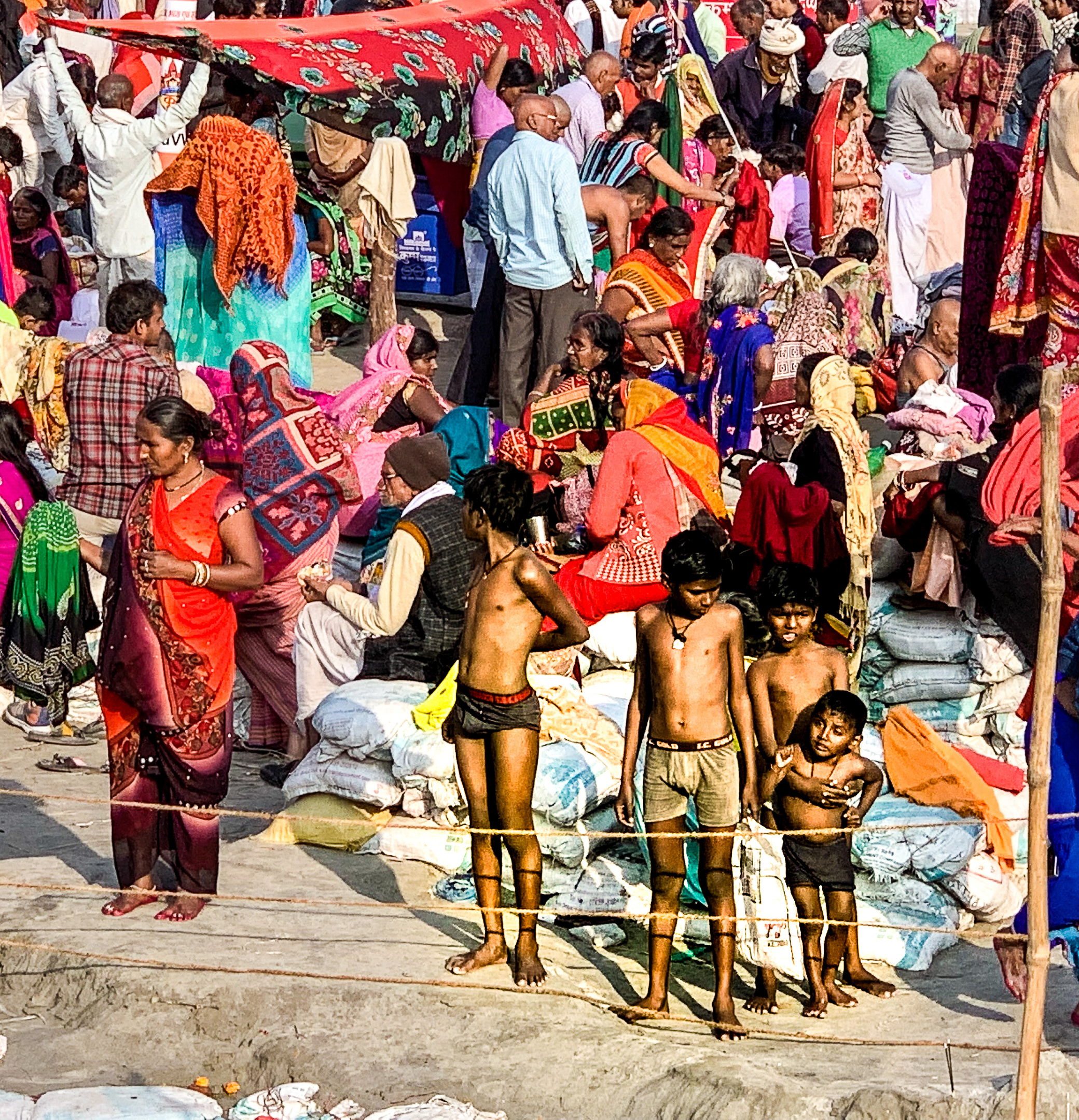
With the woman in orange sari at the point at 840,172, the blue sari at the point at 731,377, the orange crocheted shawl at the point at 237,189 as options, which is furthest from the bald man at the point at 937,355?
the orange crocheted shawl at the point at 237,189

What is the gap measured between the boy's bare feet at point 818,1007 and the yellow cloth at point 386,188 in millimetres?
6591

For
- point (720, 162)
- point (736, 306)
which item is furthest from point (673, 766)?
point (720, 162)

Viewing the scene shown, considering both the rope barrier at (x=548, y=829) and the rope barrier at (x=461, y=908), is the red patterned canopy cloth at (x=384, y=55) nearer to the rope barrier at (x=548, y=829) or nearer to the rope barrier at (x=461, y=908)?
the rope barrier at (x=548, y=829)

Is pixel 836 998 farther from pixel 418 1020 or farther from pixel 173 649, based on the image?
pixel 173 649

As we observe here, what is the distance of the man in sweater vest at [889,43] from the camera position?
44.2 ft

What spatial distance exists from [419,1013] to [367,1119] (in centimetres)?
52

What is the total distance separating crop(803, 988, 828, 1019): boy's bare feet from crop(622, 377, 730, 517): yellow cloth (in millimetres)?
2415

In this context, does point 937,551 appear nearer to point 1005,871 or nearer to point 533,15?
point 1005,871

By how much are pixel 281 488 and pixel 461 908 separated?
104 inches

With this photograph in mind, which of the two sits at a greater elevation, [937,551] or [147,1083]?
[937,551]

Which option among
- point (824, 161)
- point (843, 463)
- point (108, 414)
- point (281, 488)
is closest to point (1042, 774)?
point (843, 463)

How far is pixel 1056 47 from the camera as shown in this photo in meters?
12.0

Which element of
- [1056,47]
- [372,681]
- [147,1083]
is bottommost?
[147,1083]

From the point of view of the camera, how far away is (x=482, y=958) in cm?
655
